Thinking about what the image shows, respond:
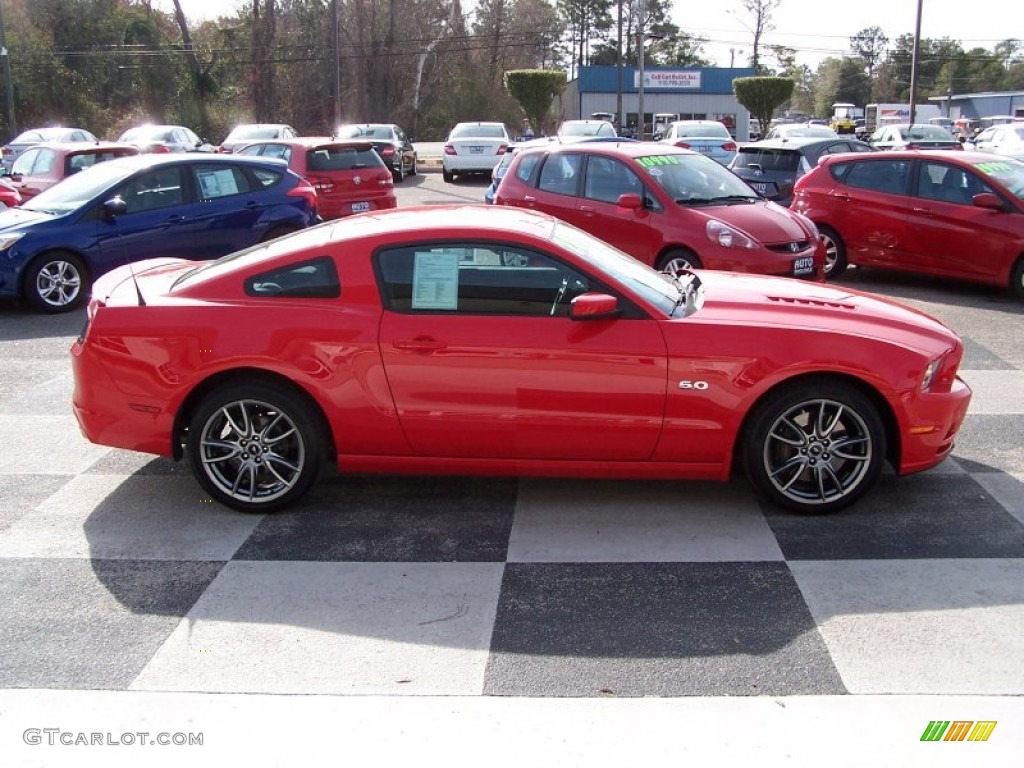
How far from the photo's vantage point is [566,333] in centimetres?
511

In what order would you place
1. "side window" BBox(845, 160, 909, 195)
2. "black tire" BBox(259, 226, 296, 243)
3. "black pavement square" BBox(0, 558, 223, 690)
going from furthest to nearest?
"black tire" BBox(259, 226, 296, 243) < "side window" BBox(845, 160, 909, 195) < "black pavement square" BBox(0, 558, 223, 690)

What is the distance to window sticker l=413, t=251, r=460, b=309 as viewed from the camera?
5.23 m

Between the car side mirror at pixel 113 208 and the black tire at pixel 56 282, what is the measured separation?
550 mm

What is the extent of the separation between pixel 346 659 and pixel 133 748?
2.72ft

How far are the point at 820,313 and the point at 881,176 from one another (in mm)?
7369

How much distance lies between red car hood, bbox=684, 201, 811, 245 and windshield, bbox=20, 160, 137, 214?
20.0ft

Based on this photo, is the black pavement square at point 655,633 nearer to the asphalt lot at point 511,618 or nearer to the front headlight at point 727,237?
the asphalt lot at point 511,618

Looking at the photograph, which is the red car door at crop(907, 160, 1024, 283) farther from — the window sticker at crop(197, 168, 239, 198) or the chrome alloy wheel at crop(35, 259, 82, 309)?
the chrome alloy wheel at crop(35, 259, 82, 309)

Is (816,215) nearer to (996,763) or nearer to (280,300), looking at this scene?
(280,300)

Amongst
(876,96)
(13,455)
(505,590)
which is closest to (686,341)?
(505,590)

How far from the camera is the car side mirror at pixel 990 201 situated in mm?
10883

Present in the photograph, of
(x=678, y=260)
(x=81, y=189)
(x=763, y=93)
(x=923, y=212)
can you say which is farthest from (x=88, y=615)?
(x=763, y=93)

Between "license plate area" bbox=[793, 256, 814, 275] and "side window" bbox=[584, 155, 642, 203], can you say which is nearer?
"license plate area" bbox=[793, 256, 814, 275]

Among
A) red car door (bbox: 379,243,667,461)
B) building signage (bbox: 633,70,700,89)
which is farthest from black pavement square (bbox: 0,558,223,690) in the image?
building signage (bbox: 633,70,700,89)
